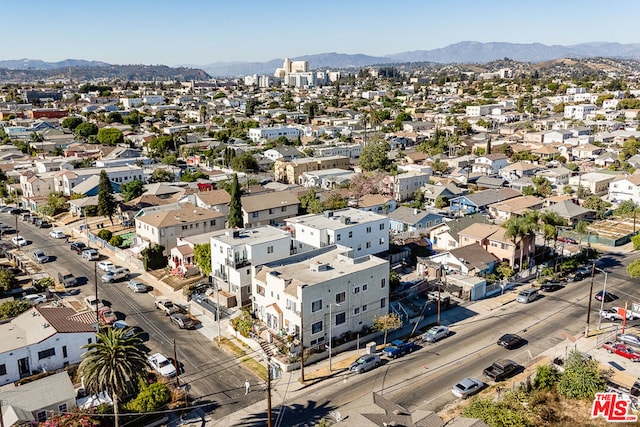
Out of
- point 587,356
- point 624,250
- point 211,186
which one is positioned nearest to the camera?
point 587,356

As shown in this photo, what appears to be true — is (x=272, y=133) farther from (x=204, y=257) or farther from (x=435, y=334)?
(x=435, y=334)

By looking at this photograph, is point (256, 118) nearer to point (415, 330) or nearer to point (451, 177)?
point (451, 177)

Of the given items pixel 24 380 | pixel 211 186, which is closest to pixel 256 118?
pixel 211 186

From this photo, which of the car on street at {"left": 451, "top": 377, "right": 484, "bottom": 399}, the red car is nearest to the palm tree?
the car on street at {"left": 451, "top": 377, "right": 484, "bottom": 399}

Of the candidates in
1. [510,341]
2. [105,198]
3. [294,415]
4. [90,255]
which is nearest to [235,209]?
[90,255]

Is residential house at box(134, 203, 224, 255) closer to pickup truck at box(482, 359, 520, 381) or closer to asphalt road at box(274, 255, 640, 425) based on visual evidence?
A: asphalt road at box(274, 255, 640, 425)

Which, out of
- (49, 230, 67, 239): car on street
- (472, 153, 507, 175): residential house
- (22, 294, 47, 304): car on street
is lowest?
(22, 294, 47, 304): car on street

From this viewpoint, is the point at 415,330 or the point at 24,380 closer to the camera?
the point at 24,380

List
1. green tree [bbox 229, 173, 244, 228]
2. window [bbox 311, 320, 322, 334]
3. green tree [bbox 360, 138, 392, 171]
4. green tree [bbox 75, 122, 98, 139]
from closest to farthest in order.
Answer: window [bbox 311, 320, 322, 334], green tree [bbox 229, 173, 244, 228], green tree [bbox 360, 138, 392, 171], green tree [bbox 75, 122, 98, 139]
